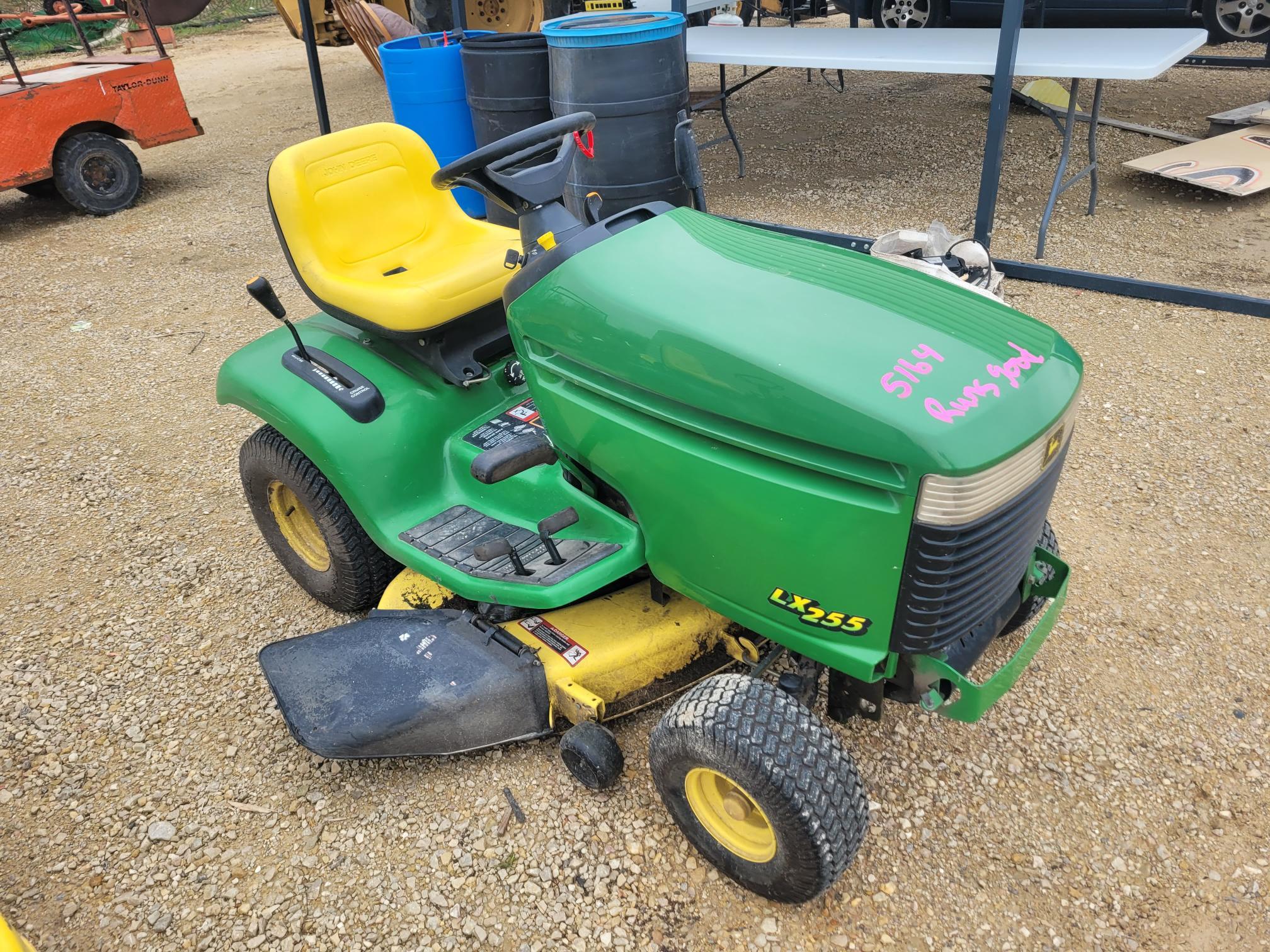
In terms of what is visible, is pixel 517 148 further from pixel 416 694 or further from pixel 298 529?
pixel 298 529

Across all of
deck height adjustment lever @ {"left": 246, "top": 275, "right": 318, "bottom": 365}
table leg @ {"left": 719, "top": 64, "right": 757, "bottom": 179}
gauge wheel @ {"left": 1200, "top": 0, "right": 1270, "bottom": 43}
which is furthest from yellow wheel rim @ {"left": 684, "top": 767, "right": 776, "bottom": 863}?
gauge wheel @ {"left": 1200, "top": 0, "right": 1270, "bottom": 43}

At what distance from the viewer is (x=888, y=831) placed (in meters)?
1.97

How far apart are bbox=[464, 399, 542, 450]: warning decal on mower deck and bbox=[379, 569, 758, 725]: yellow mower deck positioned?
18.9 inches

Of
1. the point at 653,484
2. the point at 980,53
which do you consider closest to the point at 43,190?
the point at 980,53

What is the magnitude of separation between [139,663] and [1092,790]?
2467 mm

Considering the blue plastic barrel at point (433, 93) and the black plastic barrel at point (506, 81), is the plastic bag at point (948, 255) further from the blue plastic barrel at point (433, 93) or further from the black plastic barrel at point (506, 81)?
the blue plastic barrel at point (433, 93)

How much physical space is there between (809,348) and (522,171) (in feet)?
2.61

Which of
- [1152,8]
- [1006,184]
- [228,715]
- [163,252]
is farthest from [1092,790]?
[1152,8]

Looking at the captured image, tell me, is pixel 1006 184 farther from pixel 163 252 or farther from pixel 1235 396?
pixel 163 252

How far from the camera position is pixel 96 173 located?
634 cm

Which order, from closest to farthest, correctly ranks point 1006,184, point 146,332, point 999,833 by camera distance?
point 999,833 → point 146,332 → point 1006,184

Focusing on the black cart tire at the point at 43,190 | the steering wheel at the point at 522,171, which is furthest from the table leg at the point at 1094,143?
the black cart tire at the point at 43,190

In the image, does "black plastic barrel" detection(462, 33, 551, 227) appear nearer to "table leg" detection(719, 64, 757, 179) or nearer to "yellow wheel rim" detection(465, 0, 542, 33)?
"table leg" detection(719, 64, 757, 179)

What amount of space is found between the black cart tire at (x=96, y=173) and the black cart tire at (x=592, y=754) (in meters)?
6.06
